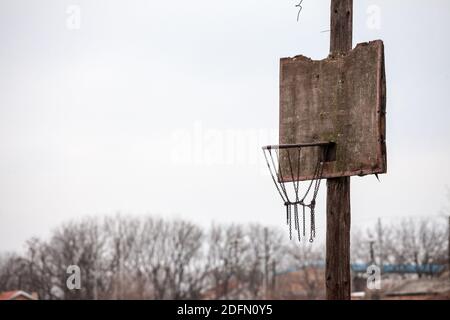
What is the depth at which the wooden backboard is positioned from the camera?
1076 cm

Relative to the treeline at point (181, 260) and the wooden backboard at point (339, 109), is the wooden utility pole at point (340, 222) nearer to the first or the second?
the wooden backboard at point (339, 109)

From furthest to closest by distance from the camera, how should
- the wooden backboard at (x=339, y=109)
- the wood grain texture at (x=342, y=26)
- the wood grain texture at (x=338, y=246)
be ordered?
the wood grain texture at (x=342, y=26) < the wooden backboard at (x=339, y=109) < the wood grain texture at (x=338, y=246)

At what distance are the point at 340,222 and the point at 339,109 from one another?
160cm

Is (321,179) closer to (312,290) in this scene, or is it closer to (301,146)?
(301,146)

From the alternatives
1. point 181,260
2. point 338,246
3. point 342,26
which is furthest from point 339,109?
point 181,260

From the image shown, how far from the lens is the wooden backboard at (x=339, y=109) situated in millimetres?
10758

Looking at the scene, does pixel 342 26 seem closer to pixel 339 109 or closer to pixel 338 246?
pixel 339 109

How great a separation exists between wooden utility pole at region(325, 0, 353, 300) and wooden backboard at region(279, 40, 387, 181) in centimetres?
18

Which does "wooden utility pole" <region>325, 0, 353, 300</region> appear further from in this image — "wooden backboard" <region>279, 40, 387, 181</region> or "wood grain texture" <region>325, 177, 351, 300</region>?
"wooden backboard" <region>279, 40, 387, 181</region>

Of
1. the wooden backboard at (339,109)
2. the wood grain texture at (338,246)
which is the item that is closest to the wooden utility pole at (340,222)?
the wood grain texture at (338,246)

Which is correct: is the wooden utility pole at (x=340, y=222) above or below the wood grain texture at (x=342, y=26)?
below

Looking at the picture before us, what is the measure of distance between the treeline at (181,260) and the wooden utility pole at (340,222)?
65410mm

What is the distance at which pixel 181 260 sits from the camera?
279 feet
